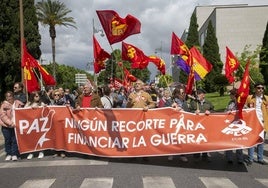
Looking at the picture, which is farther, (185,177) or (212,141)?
(212,141)

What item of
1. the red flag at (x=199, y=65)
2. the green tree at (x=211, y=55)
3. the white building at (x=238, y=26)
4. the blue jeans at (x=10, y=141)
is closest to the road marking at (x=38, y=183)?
the blue jeans at (x=10, y=141)

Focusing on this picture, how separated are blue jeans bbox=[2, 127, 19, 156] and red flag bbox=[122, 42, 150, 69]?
26.8 feet

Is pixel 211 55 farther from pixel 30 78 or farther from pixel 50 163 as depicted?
pixel 50 163

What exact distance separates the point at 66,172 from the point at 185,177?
87.3 inches

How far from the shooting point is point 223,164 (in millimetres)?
10422

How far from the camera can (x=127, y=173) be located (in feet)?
29.8

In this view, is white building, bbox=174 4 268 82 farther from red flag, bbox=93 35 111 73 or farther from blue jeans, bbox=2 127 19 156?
blue jeans, bbox=2 127 19 156

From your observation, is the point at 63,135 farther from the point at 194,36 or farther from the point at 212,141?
the point at 194,36

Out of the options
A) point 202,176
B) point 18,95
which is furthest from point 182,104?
point 18,95

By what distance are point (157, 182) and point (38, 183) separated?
1.99 meters

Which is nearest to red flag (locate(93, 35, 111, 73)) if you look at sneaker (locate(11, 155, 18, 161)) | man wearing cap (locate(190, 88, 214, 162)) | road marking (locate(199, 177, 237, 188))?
sneaker (locate(11, 155, 18, 161))

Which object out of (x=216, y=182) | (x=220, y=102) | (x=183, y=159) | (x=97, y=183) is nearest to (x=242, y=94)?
(x=183, y=159)

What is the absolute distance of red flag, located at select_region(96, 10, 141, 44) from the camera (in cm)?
1230

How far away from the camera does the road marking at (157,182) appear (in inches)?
314
